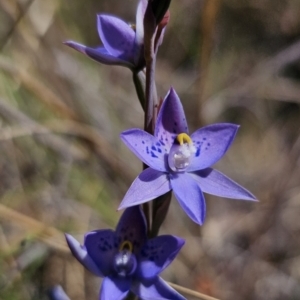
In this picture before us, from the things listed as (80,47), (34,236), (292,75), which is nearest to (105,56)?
(80,47)

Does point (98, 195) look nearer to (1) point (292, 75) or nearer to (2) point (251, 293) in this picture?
(2) point (251, 293)

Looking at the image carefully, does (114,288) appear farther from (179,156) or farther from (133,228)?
(179,156)

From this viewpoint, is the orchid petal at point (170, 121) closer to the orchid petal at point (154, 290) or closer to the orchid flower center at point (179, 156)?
the orchid flower center at point (179, 156)

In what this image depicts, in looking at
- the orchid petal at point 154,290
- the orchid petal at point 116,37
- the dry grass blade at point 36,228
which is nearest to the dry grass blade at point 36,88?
the dry grass blade at point 36,228

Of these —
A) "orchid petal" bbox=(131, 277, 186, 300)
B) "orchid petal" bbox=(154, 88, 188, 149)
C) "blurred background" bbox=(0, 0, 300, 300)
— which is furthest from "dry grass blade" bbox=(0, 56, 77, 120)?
"orchid petal" bbox=(131, 277, 186, 300)

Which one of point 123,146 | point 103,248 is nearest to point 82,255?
point 103,248
